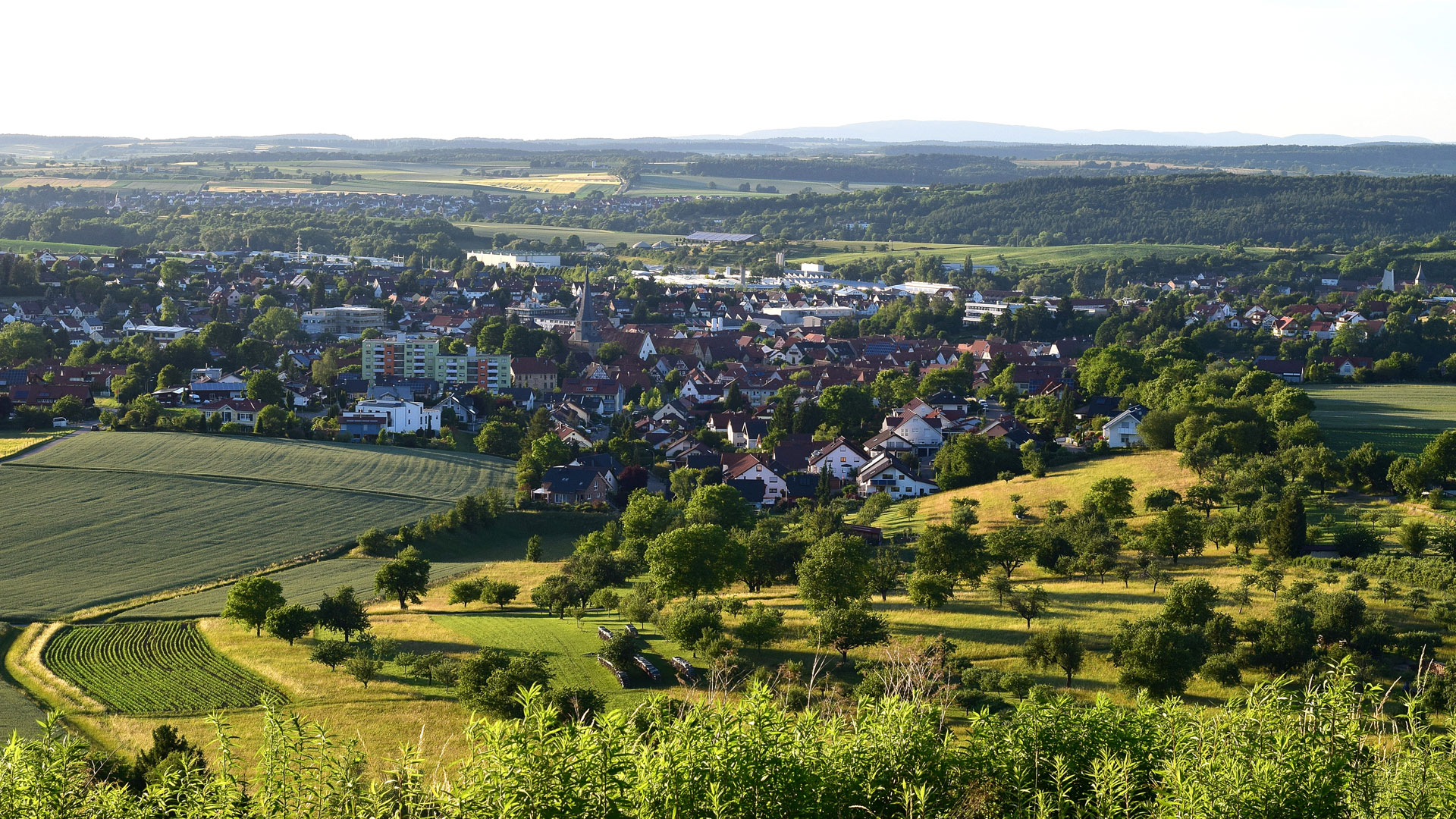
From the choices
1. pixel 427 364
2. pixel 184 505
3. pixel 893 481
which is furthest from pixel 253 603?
pixel 427 364

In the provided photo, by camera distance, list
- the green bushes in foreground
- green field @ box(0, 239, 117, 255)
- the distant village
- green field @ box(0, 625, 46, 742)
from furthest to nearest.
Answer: green field @ box(0, 239, 117, 255), the distant village, green field @ box(0, 625, 46, 742), the green bushes in foreground

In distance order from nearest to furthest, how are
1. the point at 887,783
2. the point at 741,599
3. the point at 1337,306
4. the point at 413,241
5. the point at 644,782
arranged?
the point at 644,782, the point at 887,783, the point at 741,599, the point at 1337,306, the point at 413,241

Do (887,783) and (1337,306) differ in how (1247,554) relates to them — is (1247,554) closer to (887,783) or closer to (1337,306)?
(887,783)

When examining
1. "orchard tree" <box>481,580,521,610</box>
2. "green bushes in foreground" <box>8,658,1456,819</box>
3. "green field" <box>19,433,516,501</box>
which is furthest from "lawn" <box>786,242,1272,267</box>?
"green bushes in foreground" <box>8,658,1456,819</box>

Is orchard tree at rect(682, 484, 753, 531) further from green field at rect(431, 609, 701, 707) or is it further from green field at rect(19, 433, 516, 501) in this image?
green field at rect(19, 433, 516, 501)

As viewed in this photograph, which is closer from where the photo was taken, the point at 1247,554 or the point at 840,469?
the point at 1247,554

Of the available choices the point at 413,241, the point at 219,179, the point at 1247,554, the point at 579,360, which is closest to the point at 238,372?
the point at 579,360

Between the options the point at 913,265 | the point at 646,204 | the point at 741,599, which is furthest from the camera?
the point at 646,204
